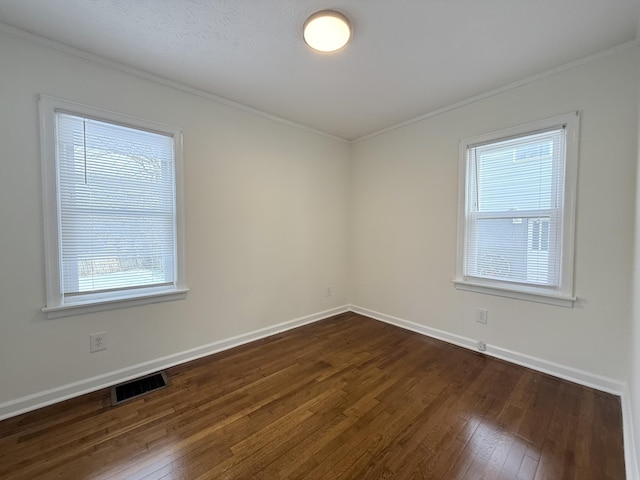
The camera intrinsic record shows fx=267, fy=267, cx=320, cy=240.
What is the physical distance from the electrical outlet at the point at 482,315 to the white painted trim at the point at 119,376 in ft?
6.89

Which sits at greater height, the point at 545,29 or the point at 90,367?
the point at 545,29

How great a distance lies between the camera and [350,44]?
6.25 feet

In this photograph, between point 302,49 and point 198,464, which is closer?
point 198,464

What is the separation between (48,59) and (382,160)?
322cm

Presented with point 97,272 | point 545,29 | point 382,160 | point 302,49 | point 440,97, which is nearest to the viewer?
point 545,29

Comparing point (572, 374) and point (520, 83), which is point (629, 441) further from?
point (520, 83)

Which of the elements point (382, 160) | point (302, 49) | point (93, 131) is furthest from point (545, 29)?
point (93, 131)

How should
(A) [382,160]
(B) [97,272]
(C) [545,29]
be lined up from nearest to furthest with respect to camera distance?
1. (C) [545,29]
2. (B) [97,272]
3. (A) [382,160]

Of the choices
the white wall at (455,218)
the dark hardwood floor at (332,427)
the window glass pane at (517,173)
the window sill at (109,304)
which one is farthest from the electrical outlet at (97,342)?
the window glass pane at (517,173)

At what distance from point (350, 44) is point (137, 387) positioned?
304 cm

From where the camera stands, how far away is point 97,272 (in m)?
2.10

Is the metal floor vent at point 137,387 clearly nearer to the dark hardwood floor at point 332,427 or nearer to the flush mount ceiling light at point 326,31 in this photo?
the dark hardwood floor at point 332,427

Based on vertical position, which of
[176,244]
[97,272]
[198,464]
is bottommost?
[198,464]

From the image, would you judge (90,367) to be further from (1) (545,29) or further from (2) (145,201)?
(1) (545,29)
